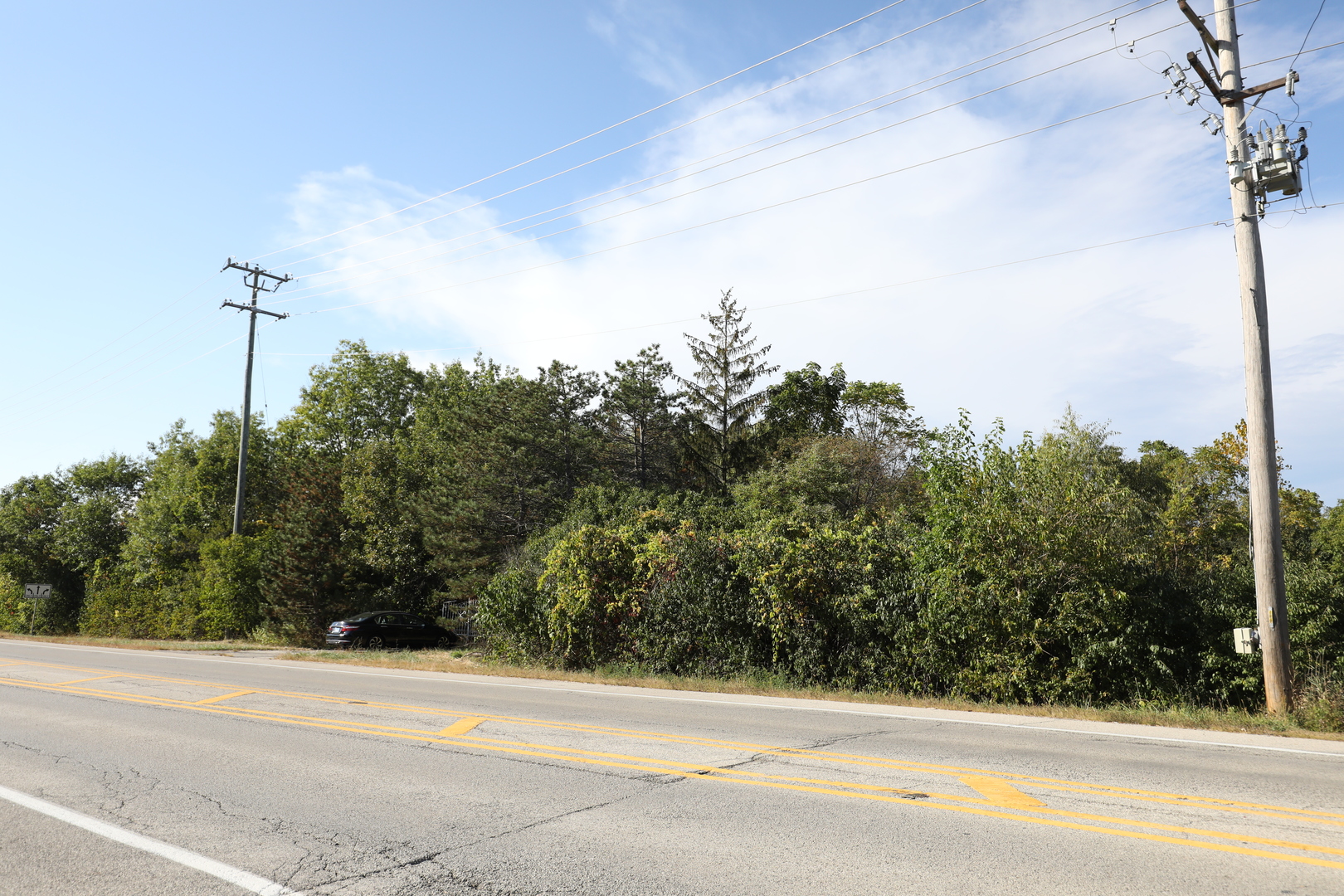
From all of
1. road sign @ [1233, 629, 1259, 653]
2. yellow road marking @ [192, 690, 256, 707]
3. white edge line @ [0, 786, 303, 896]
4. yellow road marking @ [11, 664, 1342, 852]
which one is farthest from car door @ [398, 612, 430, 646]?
road sign @ [1233, 629, 1259, 653]

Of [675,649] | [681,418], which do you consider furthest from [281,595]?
[675,649]

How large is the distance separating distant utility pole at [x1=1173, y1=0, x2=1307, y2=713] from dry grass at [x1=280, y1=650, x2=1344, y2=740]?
970mm

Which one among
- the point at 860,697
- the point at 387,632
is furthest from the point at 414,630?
the point at 860,697

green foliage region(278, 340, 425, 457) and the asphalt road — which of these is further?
green foliage region(278, 340, 425, 457)

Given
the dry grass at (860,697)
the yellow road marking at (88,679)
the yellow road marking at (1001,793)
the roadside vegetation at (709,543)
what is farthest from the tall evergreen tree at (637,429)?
the yellow road marking at (1001,793)

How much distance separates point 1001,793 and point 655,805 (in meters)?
2.76

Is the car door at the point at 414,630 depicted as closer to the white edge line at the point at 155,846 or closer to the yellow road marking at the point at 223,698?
the yellow road marking at the point at 223,698

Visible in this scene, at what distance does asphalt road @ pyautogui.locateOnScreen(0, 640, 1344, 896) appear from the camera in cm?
481

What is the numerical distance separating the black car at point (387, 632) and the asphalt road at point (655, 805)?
54.0ft

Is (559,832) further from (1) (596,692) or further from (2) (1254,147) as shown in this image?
(2) (1254,147)

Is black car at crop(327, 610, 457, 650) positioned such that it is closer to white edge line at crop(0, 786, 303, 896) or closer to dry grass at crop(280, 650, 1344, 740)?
dry grass at crop(280, 650, 1344, 740)

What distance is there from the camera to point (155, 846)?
5.46 metres

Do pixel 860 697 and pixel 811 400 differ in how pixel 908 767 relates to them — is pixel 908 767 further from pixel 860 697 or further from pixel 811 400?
pixel 811 400

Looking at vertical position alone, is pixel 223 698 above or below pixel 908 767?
below
